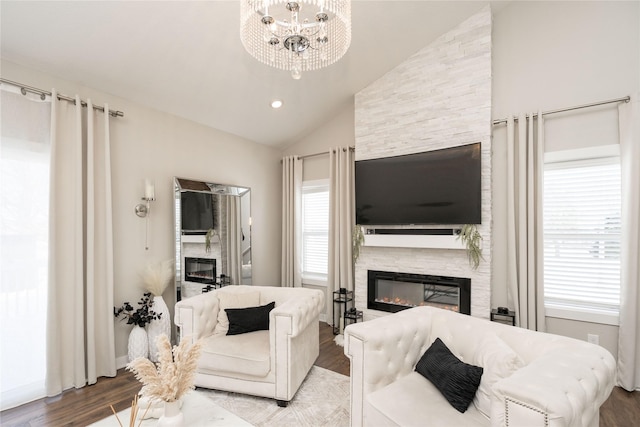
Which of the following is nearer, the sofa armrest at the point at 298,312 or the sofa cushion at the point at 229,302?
the sofa armrest at the point at 298,312

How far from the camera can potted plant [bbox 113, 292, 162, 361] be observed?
9.79ft

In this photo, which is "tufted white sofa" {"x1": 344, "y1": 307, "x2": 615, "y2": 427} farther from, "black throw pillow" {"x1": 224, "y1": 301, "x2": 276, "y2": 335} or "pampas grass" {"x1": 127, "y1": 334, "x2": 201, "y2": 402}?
"black throw pillow" {"x1": 224, "y1": 301, "x2": 276, "y2": 335}

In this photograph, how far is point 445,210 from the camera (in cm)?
324

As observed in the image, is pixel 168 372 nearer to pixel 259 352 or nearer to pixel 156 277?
pixel 259 352

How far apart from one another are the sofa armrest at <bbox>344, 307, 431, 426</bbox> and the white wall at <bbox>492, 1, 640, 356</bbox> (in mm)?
1745

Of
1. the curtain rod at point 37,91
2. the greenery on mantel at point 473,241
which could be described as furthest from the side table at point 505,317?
the curtain rod at point 37,91

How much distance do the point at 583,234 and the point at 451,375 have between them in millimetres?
2323

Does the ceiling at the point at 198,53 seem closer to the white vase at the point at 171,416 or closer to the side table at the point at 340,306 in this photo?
the side table at the point at 340,306

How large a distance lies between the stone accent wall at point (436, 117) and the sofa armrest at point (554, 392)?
182 centimetres

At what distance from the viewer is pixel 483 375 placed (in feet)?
5.29

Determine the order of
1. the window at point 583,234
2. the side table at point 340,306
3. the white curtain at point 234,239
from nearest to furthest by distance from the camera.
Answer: the window at point 583,234 < the side table at point 340,306 < the white curtain at point 234,239

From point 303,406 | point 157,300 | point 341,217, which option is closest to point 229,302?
point 157,300

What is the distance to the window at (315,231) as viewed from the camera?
4664 millimetres

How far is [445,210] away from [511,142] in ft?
2.92
